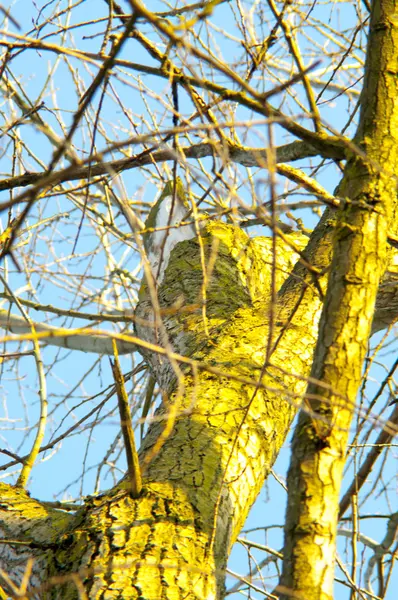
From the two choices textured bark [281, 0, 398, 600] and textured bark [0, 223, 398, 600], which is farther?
textured bark [0, 223, 398, 600]

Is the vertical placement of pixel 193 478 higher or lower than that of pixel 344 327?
lower

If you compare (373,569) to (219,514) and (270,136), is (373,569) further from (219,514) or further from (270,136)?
(270,136)

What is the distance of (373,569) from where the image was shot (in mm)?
3443

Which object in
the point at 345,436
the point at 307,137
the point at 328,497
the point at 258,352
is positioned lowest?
the point at 328,497

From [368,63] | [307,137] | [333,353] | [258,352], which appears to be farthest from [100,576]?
[368,63]

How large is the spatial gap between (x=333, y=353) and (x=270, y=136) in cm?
51

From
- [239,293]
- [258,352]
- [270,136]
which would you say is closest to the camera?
[270,136]

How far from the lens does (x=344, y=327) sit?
145 centimetres

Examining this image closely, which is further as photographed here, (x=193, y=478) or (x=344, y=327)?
(x=193, y=478)

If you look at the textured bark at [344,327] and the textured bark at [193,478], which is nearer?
the textured bark at [344,327]

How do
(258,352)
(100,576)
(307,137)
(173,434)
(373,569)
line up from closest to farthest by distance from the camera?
(100,576) < (307,137) < (173,434) < (258,352) < (373,569)

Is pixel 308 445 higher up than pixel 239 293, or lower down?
lower down

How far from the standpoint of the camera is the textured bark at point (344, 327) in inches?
51.1

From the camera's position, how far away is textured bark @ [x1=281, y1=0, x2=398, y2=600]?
4.26 ft
